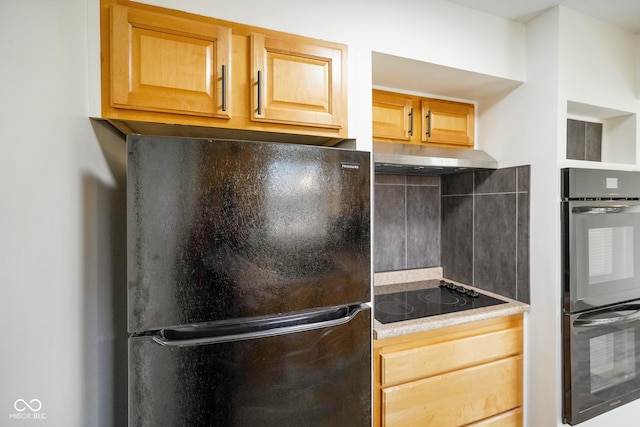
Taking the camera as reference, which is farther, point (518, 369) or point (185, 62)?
point (518, 369)

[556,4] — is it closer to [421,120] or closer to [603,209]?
[421,120]

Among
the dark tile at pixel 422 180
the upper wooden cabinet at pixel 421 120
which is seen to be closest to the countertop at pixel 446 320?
the dark tile at pixel 422 180

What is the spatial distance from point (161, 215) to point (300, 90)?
2.29ft

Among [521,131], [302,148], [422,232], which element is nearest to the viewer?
[302,148]

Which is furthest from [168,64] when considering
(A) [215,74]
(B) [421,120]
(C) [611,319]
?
(C) [611,319]

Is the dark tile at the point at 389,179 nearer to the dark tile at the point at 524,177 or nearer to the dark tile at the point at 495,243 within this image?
the dark tile at the point at 495,243

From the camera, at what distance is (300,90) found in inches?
45.8

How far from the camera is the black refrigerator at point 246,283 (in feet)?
2.87

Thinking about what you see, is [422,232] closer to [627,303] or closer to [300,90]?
[627,303]

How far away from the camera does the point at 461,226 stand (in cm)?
195

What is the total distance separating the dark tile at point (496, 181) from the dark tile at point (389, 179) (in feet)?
1.50

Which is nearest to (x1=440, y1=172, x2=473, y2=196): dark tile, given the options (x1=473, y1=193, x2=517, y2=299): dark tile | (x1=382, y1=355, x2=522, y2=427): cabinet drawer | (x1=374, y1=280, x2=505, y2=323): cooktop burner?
(x1=473, y1=193, x2=517, y2=299): dark tile

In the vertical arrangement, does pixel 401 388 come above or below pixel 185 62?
below

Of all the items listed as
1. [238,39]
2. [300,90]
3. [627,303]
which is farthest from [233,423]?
[627,303]
